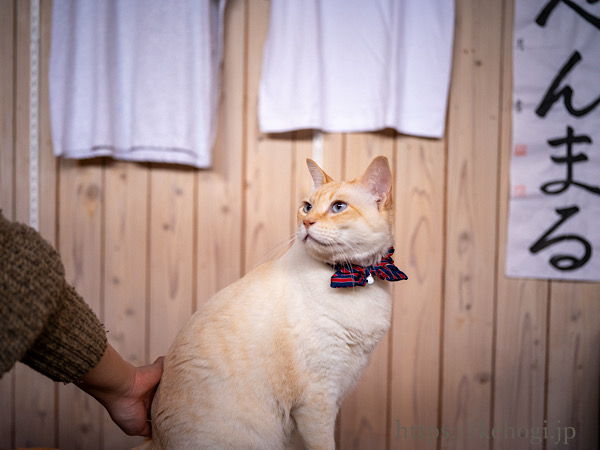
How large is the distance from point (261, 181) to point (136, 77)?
59cm

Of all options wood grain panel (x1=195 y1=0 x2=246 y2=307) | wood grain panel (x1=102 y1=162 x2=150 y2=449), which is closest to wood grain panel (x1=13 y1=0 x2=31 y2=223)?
wood grain panel (x1=102 y1=162 x2=150 y2=449)

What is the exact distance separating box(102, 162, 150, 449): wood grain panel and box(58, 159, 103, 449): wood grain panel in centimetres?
4

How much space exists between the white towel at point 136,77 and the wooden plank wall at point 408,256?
122 millimetres

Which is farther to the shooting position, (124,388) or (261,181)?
(261,181)

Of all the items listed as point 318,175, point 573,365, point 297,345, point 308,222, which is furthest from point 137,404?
point 573,365

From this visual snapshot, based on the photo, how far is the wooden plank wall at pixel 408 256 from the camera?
1459 millimetres

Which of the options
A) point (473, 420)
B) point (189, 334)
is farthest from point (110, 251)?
point (473, 420)

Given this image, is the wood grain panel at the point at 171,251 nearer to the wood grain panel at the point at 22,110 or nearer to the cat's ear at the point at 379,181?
the wood grain panel at the point at 22,110

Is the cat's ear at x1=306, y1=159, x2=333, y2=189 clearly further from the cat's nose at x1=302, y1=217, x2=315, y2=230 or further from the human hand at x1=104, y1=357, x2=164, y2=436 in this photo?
the human hand at x1=104, y1=357, x2=164, y2=436

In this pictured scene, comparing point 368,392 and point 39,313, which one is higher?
point 39,313

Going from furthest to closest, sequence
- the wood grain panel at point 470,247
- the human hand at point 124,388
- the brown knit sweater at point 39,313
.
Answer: the wood grain panel at point 470,247, the human hand at point 124,388, the brown knit sweater at point 39,313

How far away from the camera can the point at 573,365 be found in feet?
4.76

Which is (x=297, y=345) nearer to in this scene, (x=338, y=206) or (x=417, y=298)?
(x=338, y=206)

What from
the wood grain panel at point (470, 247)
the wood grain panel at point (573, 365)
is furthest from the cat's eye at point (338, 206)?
the wood grain panel at point (573, 365)
